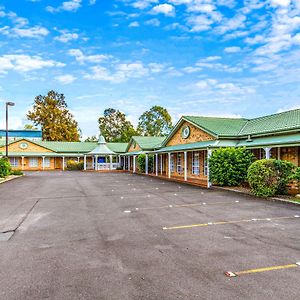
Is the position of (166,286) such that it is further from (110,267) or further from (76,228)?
(76,228)

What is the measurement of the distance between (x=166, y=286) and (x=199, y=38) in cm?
1991

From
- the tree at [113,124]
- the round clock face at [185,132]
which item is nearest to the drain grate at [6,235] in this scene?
the round clock face at [185,132]

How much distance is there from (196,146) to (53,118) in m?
51.5

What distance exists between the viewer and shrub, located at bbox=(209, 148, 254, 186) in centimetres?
1711

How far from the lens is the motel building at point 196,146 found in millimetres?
16656

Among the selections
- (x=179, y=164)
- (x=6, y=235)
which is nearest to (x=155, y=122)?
(x=179, y=164)

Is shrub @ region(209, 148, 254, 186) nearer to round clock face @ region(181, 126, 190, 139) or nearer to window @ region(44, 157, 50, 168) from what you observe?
round clock face @ region(181, 126, 190, 139)

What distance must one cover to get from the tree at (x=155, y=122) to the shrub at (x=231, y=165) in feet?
165

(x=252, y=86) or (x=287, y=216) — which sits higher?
(x=252, y=86)

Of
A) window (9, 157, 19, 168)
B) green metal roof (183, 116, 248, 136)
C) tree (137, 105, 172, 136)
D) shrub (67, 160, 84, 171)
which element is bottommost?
shrub (67, 160, 84, 171)

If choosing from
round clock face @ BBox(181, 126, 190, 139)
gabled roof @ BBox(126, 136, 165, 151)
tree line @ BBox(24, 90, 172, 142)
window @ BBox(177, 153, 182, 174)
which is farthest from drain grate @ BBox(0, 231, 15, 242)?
tree line @ BBox(24, 90, 172, 142)

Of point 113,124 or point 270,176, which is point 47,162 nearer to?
point 113,124

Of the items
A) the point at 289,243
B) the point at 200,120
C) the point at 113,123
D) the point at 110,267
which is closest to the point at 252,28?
the point at 200,120

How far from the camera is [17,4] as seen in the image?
49.6 ft
